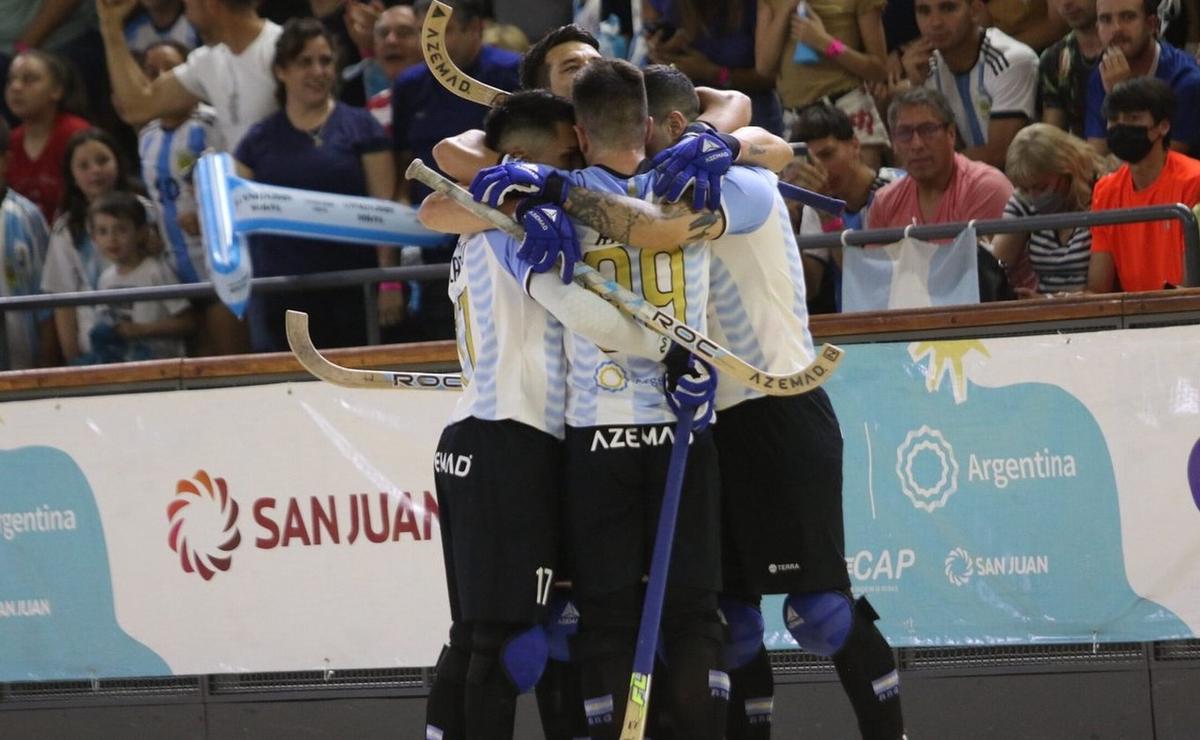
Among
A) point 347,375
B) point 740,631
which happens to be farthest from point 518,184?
point 740,631

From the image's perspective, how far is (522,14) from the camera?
943 centimetres

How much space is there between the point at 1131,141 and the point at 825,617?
268cm

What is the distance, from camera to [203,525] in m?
7.20

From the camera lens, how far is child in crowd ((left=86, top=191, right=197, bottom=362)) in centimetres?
809

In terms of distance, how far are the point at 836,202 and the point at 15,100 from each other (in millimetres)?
5273

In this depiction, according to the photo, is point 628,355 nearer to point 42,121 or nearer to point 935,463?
point 935,463

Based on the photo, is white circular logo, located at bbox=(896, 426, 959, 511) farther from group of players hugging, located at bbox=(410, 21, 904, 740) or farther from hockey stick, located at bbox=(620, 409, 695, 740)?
hockey stick, located at bbox=(620, 409, 695, 740)

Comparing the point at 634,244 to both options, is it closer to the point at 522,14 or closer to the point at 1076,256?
the point at 1076,256

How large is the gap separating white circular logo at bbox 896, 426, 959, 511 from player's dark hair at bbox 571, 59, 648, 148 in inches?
85.7

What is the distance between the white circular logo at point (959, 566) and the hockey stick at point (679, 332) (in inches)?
75.7

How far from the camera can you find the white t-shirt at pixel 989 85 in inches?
317

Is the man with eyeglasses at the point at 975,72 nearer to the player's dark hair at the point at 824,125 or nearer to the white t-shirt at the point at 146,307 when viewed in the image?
the player's dark hair at the point at 824,125

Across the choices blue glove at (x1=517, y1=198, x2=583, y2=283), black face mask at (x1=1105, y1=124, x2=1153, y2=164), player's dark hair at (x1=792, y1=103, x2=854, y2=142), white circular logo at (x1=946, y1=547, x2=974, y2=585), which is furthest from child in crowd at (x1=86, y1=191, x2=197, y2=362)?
black face mask at (x1=1105, y1=124, x2=1153, y2=164)

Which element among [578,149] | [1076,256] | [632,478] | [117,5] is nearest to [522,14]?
[117,5]
